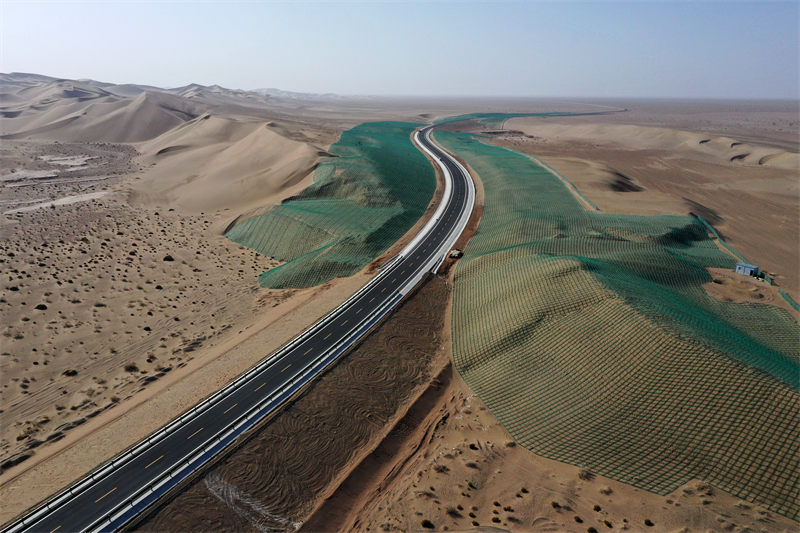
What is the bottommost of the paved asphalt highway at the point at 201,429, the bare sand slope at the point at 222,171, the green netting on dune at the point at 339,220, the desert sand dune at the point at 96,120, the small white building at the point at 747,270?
the paved asphalt highway at the point at 201,429

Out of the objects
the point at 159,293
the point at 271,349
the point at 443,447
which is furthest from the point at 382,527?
the point at 159,293

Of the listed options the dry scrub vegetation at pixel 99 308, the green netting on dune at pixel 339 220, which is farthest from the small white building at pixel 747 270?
the dry scrub vegetation at pixel 99 308

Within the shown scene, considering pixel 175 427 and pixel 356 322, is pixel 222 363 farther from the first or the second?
pixel 356 322

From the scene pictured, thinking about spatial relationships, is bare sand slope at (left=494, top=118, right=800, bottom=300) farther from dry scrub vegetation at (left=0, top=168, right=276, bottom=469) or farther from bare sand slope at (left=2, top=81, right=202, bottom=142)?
bare sand slope at (left=2, top=81, right=202, bottom=142)

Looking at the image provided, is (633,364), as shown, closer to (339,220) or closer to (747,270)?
(747,270)

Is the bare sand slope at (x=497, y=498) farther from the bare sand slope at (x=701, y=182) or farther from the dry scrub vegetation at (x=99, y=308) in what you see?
the bare sand slope at (x=701, y=182)

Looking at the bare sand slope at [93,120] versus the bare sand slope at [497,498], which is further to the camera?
the bare sand slope at [93,120]

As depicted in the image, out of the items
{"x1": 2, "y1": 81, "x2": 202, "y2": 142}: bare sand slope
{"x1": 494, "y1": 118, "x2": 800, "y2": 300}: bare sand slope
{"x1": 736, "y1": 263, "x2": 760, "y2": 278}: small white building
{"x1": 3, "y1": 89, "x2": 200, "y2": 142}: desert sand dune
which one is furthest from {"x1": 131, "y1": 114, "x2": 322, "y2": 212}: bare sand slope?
{"x1": 736, "y1": 263, "x2": 760, "y2": 278}: small white building
